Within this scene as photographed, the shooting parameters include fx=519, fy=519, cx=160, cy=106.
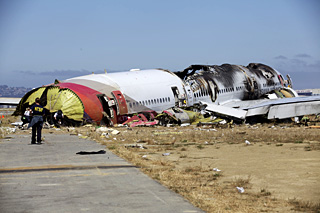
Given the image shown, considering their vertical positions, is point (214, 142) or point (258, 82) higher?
point (258, 82)

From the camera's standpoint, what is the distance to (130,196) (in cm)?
1104

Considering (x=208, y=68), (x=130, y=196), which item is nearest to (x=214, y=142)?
(x=130, y=196)

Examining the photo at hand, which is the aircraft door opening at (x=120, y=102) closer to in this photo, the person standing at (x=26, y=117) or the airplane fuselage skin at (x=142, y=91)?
the airplane fuselage skin at (x=142, y=91)

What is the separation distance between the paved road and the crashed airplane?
1849 centimetres

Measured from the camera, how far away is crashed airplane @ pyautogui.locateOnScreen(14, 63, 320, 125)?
122ft

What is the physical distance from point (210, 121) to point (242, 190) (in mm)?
28355

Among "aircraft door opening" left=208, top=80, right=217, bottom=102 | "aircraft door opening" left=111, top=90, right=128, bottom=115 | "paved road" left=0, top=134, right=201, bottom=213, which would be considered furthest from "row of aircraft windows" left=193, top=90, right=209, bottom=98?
"paved road" left=0, top=134, right=201, bottom=213

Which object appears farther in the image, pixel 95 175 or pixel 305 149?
pixel 305 149

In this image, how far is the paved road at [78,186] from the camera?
10023mm

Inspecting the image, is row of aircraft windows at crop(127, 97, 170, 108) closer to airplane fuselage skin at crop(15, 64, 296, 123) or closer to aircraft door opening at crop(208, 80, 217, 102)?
airplane fuselage skin at crop(15, 64, 296, 123)

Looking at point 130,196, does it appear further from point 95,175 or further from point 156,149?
point 156,149

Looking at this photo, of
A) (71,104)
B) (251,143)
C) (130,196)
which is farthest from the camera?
(71,104)

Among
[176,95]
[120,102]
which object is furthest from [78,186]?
[176,95]

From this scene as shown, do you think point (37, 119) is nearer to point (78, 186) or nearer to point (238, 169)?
point (238, 169)
